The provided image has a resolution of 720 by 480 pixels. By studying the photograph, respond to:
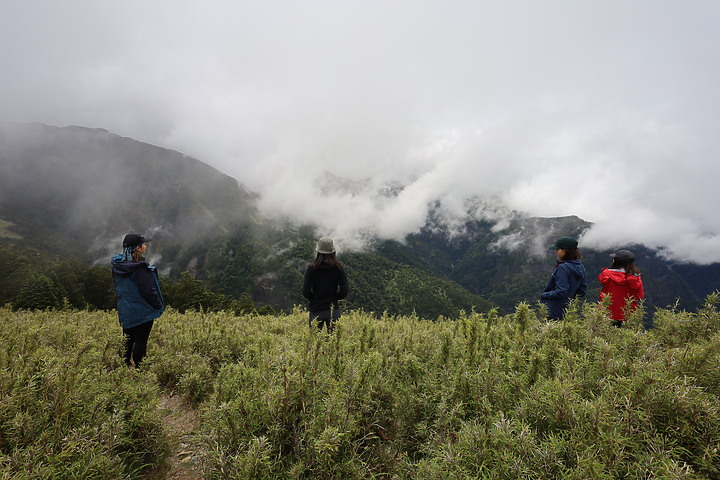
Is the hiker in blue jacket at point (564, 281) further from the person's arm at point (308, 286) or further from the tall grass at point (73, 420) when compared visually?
the tall grass at point (73, 420)

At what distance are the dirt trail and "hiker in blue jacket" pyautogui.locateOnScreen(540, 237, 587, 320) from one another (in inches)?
231

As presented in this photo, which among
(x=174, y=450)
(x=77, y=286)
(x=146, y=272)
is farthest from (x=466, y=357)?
(x=77, y=286)

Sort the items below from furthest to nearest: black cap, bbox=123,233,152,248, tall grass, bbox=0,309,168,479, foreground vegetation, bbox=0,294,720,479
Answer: black cap, bbox=123,233,152,248
tall grass, bbox=0,309,168,479
foreground vegetation, bbox=0,294,720,479

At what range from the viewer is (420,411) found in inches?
124

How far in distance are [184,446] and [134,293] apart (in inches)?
124

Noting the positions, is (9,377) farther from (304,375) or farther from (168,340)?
(168,340)

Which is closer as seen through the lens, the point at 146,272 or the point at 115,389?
the point at 115,389

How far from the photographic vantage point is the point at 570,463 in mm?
1925

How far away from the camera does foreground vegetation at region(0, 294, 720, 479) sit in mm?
1978

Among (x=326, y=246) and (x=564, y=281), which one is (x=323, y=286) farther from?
(x=564, y=281)

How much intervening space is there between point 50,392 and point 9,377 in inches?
20.3

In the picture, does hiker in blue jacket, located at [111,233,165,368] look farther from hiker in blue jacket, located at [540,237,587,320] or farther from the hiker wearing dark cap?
hiker in blue jacket, located at [540,237,587,320]

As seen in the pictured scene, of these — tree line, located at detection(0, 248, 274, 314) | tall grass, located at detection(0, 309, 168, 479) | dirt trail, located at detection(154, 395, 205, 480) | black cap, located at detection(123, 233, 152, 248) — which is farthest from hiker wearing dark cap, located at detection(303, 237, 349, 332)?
tree line, located at detection(0, 248, 274, 314)

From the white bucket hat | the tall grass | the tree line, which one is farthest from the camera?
the tree line
